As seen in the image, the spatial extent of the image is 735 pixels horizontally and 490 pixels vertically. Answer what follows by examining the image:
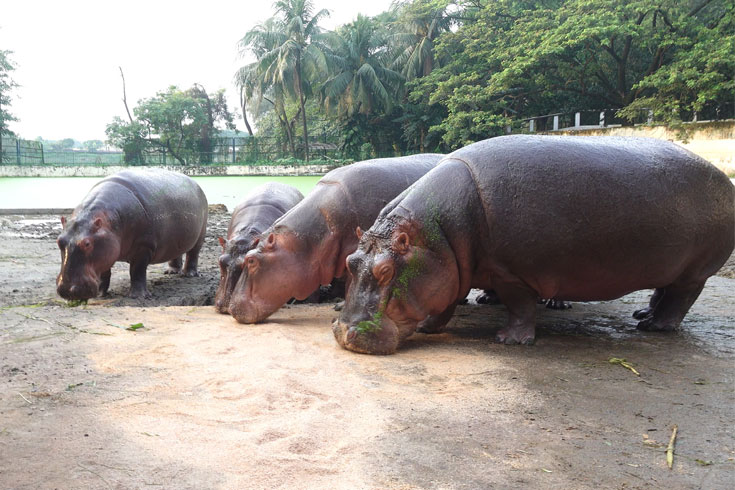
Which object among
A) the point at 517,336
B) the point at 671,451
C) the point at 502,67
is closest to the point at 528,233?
the point at 517,336

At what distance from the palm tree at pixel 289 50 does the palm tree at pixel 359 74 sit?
1200 millimetres

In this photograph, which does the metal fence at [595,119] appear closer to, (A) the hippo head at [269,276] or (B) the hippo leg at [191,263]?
(B) the hippo leg at [191,263]

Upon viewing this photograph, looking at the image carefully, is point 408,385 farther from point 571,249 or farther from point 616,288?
point 616,288

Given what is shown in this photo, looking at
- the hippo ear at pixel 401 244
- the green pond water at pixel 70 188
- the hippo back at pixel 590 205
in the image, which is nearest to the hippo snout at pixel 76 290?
the hippo ear at pixel 401 244

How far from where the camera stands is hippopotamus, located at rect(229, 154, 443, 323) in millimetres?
4895

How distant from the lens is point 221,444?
2479 mm

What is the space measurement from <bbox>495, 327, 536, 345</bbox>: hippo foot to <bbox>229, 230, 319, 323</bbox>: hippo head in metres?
1.70

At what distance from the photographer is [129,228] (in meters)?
6.24

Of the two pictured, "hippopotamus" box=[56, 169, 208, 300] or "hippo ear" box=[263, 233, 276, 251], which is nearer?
"hippo ear" box=[263, 233, 276, 251]

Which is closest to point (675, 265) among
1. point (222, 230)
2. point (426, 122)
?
point (222, 230)

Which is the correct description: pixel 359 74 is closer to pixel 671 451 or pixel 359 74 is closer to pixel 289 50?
pixel 289 50

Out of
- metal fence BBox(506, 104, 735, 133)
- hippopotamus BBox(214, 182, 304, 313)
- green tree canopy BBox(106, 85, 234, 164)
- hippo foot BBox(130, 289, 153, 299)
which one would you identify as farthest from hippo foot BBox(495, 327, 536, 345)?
green tree canopy BBox(106, 85, 234, 164)

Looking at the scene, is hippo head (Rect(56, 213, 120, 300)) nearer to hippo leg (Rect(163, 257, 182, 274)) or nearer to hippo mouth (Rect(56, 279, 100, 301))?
hippo mouth (Rect(56, 279, 100, 301))

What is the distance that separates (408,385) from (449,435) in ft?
2.30
